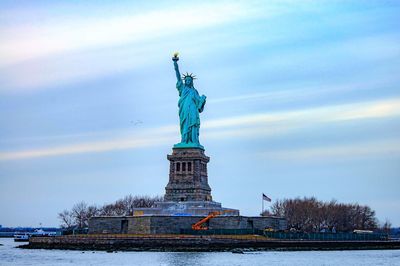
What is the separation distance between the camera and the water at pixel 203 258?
2244 inches

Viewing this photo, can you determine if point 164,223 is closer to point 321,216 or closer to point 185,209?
point 185,209

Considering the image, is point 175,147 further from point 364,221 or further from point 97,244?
point 364,221

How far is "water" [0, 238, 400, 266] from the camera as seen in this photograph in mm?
57000

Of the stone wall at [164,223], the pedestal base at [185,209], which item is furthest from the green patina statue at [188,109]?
the stone wall at [164,223]

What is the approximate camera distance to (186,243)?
6894 centimetres

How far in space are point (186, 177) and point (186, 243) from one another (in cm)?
1161

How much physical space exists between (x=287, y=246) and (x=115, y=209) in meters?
41.9

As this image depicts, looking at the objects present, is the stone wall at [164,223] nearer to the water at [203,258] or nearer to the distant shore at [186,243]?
the distant shore at [186,243]

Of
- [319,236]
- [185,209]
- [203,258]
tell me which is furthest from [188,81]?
[203,258]

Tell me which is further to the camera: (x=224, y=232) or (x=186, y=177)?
(x=186, y=177)

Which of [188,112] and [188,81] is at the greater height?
[188,81]

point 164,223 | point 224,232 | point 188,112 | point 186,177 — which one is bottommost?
point 224,232

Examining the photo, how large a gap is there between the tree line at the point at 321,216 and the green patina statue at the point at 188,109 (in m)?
25.6

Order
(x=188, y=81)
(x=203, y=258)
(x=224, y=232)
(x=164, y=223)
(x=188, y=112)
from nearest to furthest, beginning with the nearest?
(x=203, y=258) → (x=224, y=232) → (x=164, y=223) → (x=188, y=112) → (x=188, y=81)
